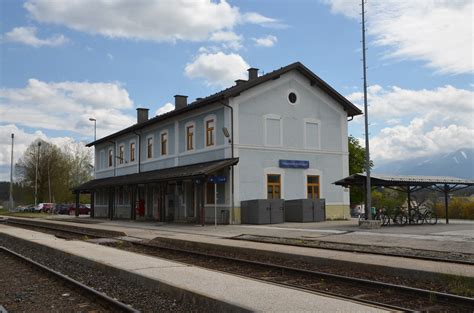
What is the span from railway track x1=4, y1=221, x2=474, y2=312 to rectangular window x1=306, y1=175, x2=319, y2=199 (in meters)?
17.5

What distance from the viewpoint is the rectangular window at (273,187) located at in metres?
30.0

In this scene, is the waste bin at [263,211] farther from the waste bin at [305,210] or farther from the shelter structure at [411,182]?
the shelter structure at [411,182]

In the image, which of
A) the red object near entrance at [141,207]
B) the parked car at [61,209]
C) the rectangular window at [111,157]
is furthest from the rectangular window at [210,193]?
the parked car at [61,209]

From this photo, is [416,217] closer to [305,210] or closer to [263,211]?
[305,210]

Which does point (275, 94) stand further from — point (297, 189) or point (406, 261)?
point (406, 261)

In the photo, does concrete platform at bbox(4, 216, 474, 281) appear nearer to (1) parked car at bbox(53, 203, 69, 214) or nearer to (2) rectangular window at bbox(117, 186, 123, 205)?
(2) rectangular window at bbox(117, 186, 123, 205)

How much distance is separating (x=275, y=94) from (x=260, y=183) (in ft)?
17.3

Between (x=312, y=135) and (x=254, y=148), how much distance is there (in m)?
4.49

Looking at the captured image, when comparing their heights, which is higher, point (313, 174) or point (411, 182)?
point (313, 174)

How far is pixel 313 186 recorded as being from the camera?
31562mm

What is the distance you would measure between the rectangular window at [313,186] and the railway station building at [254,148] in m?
0.06

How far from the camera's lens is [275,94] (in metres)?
30.6

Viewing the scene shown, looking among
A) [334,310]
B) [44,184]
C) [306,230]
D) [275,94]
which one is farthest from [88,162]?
[334,310]

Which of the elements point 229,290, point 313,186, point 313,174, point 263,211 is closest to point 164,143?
point 313,174
